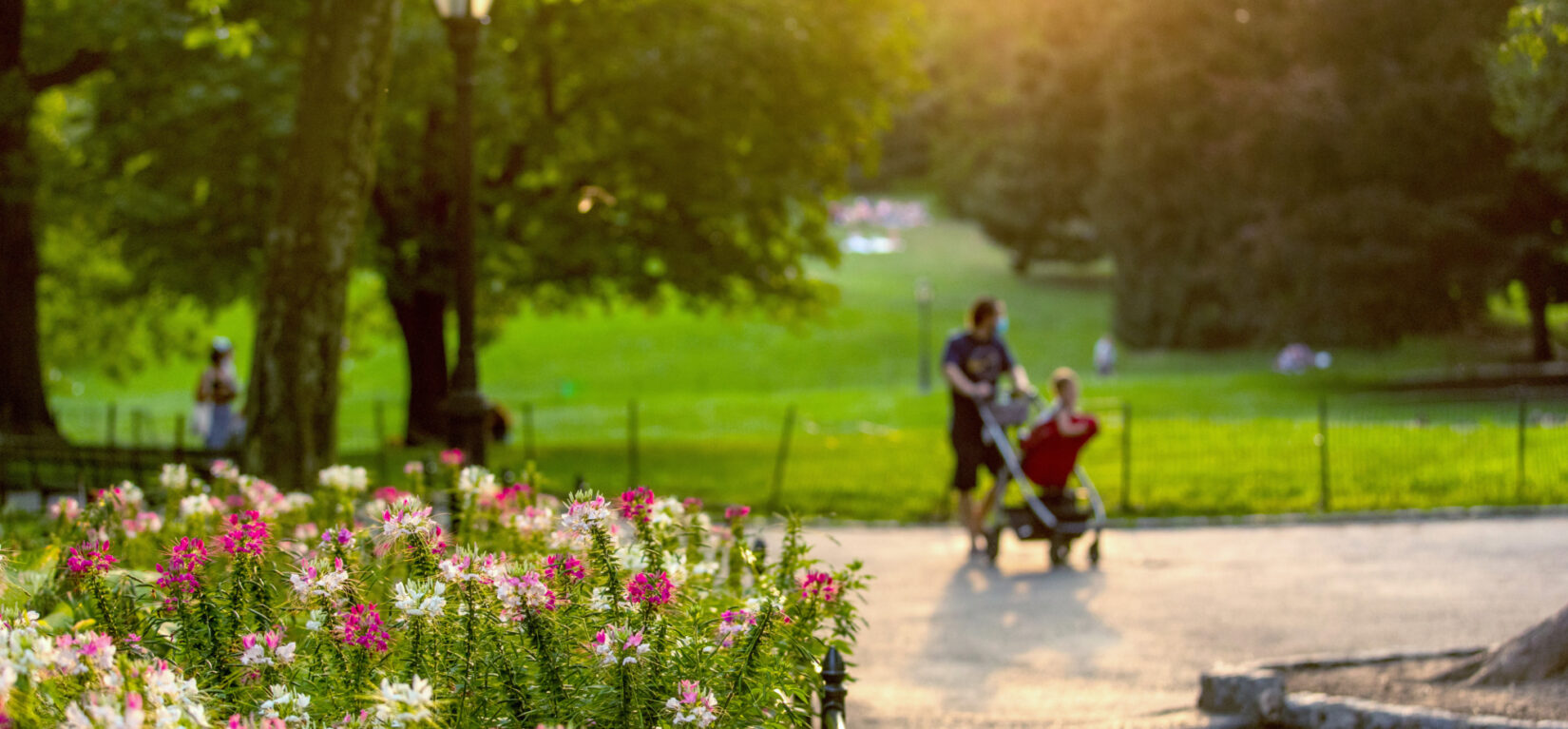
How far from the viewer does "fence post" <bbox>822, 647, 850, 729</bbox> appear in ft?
15.6

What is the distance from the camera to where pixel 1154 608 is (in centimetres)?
1005

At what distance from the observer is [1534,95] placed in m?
16.4

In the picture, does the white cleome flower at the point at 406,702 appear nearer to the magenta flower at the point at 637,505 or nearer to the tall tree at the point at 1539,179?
the magenta flower at the point at 637,505

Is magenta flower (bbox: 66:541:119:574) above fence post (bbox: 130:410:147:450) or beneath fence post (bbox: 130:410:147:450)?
beneath

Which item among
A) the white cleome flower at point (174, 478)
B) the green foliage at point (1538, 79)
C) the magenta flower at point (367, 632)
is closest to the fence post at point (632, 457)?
the white cleome flower at point (174, 478)

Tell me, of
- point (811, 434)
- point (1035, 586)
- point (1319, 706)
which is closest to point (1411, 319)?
point (811, 434)

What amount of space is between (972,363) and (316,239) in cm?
488

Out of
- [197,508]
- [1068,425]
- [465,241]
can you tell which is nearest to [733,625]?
[197,508]

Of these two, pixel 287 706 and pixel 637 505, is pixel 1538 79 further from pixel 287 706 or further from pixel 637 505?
pixel 287 706

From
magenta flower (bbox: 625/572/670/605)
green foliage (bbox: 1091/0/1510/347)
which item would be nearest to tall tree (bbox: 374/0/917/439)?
green foliage (bbox: 1091/0/1510/347)

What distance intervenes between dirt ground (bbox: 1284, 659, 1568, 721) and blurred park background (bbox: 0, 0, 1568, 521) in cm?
318

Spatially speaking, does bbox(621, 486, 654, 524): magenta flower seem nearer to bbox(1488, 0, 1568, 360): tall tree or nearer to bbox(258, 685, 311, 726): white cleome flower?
bbox(258, 685, 311, 726): white cleome flower

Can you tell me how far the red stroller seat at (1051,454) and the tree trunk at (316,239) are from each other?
4.86 metres

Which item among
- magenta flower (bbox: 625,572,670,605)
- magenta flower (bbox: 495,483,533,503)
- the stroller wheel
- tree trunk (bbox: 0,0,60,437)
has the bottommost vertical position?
the stroller wheel
